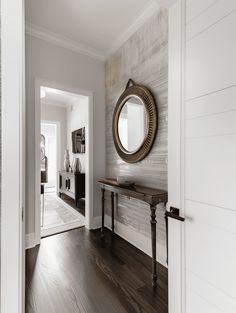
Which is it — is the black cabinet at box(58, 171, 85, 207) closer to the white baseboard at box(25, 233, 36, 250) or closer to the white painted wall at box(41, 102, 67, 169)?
the white painted wall at box(41, 102, 67, 169)

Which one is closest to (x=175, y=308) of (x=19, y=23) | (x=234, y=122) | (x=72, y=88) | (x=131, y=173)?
(x=234, y=122)

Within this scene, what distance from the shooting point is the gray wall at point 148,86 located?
1.94 metres

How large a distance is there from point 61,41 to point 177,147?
2.58m

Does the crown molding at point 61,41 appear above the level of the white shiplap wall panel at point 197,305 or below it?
above

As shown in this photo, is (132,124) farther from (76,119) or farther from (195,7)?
(76,119)

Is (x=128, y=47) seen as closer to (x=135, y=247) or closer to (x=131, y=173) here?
(x=131, y=173)

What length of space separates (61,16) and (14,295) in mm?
2762

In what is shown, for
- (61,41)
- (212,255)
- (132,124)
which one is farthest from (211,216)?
(61,41)

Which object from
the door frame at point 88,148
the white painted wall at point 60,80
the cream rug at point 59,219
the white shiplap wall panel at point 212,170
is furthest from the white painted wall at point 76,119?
the white shiplap wall panel at point 212,170

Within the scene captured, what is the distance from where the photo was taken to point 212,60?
837mm

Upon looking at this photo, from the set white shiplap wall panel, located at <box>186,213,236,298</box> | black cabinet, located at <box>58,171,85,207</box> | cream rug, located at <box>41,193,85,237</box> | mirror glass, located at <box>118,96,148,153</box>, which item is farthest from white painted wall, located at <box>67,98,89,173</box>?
white shiplap wall panel, located at <box>186,213,236,298</box>

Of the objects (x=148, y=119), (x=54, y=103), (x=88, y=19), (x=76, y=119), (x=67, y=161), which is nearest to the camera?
(x=148, y=119)

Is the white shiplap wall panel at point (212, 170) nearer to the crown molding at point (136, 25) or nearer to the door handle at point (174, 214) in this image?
the door handle at point (174, 214)

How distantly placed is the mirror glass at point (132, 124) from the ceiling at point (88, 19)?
97 centimetres
